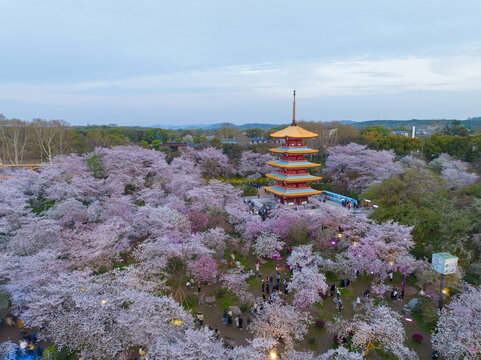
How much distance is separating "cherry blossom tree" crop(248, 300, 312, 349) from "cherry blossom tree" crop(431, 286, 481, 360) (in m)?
6.37

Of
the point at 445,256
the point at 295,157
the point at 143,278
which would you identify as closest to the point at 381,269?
the point at 445,256

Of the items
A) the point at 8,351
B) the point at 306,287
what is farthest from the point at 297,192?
the point at 8,351

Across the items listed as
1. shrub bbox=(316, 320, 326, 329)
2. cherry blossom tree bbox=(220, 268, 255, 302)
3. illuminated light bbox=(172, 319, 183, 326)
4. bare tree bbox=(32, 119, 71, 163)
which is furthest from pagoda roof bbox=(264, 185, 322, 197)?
bare tree bbox=(32, 119, 71, 163)

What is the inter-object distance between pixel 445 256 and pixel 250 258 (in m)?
13.8

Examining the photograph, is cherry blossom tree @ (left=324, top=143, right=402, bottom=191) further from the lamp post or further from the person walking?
the person walking

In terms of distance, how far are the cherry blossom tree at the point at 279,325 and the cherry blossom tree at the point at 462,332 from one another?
20.9 ft

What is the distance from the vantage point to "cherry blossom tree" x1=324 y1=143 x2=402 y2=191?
3912 centimetres

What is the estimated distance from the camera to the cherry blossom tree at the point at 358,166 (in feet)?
128

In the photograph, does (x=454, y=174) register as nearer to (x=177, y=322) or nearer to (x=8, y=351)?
(x=177, y=322)

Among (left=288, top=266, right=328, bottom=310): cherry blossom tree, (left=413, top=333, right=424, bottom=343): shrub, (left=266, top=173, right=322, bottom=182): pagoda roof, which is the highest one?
(left=266, top=173, right=322, bottom=182): pagoda roof

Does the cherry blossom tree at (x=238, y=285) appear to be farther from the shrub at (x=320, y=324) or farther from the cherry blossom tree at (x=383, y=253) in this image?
the cherry blossom tree at (x=383, y=253)

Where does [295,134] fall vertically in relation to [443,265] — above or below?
above

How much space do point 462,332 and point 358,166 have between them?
32.8 meters

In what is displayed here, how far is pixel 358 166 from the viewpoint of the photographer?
42.7 m
